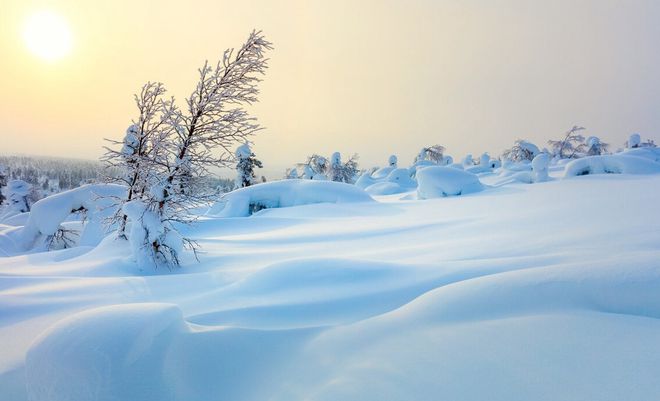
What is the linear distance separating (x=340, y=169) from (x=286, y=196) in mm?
24050

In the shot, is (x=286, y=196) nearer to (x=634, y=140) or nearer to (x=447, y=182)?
(x=447, y=182)

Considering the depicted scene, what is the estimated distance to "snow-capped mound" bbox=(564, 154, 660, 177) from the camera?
1490cm

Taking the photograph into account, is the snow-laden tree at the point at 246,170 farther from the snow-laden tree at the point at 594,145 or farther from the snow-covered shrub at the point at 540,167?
the snow-laden tree at the point at 594,145

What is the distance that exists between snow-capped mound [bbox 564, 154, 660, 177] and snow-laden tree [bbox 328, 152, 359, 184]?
23.8 metres

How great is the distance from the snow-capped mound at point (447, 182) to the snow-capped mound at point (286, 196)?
3.55m

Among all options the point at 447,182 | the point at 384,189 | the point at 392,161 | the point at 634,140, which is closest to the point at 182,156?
the point at 447,182

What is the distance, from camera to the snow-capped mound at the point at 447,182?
15.8 m

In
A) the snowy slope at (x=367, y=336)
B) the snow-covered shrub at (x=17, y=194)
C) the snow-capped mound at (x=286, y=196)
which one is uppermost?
the snow-covered shrub at (x=17, y=194)

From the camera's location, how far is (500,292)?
2133 mm

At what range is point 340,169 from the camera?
3891 cm

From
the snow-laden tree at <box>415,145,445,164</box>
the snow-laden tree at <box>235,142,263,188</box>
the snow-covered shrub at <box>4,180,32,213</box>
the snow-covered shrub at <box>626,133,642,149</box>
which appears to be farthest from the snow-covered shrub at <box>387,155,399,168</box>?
the snow-covered shrub at <box>4,180,32,213</box>

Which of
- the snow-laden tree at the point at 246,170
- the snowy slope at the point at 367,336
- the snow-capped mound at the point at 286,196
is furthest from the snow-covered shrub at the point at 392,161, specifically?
the snowy slope at the point at 367,336

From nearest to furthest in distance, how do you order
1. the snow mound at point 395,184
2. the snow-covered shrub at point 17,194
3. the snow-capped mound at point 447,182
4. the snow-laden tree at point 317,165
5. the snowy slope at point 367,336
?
1. the snowy slope at point 367,336
2. the snow-capped mound at point 447,182
3. the snow-covered shrub at point 17,194
4. the snow mound at point 395,184
5. the snow-laden tree at point 317,165

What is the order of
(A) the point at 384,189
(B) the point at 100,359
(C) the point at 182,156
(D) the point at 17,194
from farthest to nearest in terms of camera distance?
(A) the point at 384,189, (D) the point at 17,194, (C) the point at 182,156, (B) the point at 100,359
